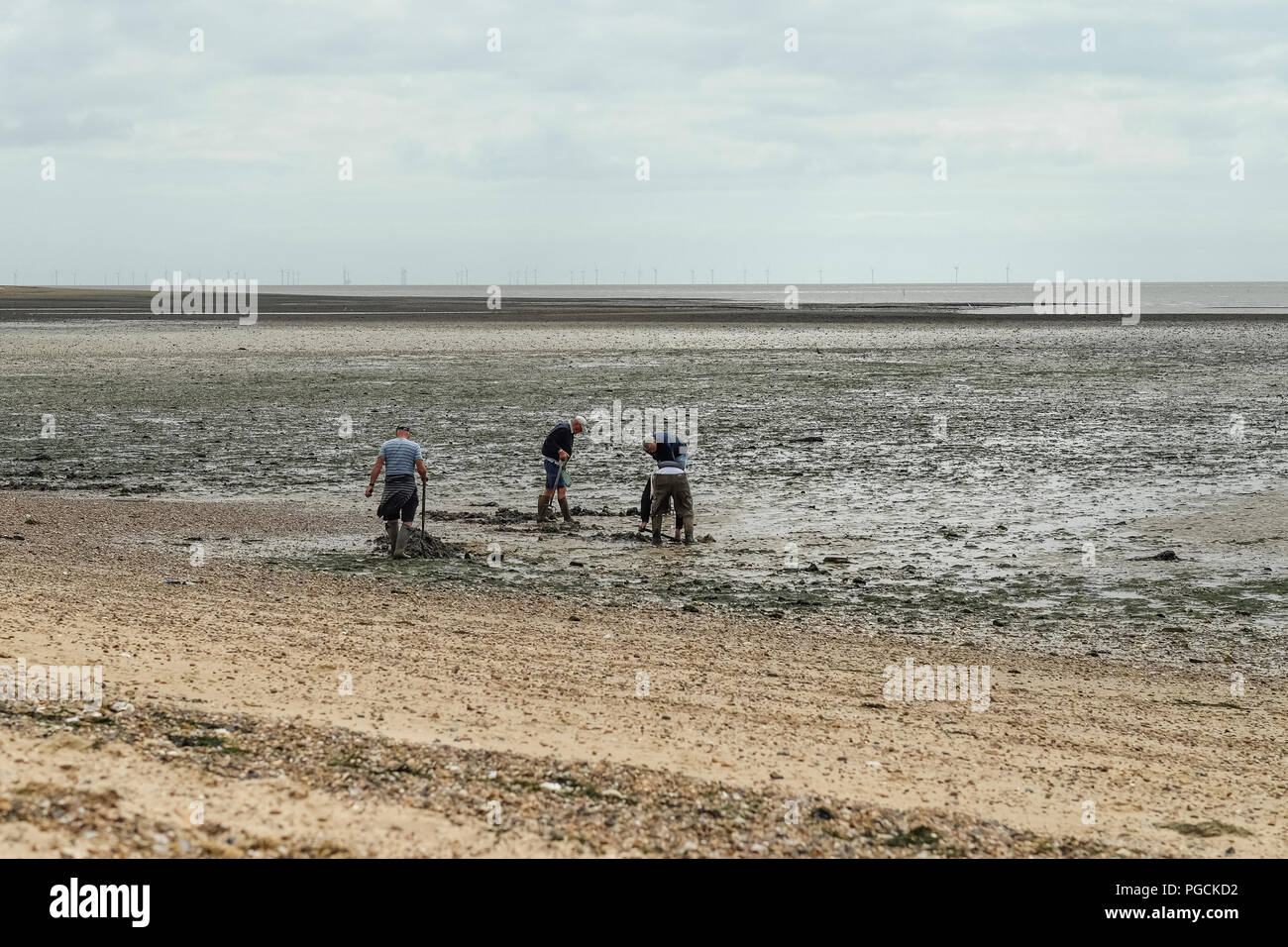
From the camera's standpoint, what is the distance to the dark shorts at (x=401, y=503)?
16719 millimetres

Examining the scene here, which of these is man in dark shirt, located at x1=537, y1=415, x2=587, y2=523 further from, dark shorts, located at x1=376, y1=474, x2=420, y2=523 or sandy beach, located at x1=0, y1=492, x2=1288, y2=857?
sandy beach, located at x1=0, y1=492, x2=1288, y2=857

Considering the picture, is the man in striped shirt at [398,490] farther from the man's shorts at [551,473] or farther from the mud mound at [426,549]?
the man's shorts at [551,473]

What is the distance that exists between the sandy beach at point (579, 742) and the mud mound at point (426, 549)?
9.78ft

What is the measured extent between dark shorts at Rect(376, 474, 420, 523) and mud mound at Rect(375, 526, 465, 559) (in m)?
0.26

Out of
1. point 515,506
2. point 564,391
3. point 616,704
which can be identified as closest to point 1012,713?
point 616,704

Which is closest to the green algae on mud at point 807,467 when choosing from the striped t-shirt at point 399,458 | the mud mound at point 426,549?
the mud mound at point 426,549

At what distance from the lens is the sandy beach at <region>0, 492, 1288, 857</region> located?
739cm

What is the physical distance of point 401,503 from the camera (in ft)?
55.0

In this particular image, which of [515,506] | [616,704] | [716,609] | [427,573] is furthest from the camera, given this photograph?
[515,506]

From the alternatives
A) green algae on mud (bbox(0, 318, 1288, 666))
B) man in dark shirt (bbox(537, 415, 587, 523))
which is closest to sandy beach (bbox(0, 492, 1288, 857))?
green algae on mud (bbox(0, 318, 1288, 666))
